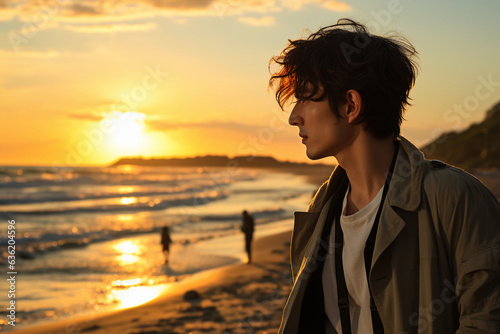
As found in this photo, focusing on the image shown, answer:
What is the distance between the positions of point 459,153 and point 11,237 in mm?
71063

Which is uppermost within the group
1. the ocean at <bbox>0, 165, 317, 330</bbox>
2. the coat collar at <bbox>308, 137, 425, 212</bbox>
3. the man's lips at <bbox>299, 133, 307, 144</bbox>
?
the man's lips at <bbox>299, 133, 307, 144</bbox>

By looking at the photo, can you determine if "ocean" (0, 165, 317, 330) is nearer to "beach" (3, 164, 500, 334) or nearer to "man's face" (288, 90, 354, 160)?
"beach" (3, 164, 500, 334)

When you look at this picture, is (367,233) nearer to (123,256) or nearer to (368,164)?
(368,164)

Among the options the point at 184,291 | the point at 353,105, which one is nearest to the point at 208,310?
the point at 184,291

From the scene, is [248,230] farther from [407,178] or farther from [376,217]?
[407,178]

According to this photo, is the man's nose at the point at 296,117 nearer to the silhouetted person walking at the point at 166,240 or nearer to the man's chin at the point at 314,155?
the man's chin at the point at 314,155

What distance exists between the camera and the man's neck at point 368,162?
2.34 metres

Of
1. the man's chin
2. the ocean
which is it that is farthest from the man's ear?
the ocean

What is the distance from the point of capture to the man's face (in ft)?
7.66

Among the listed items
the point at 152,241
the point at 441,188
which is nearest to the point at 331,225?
the point at 441,188

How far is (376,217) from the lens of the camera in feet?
7.39

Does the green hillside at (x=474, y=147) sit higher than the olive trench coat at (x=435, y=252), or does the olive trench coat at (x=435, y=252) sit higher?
the green hillside at (x=474, y=147)

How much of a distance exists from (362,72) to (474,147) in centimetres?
8573

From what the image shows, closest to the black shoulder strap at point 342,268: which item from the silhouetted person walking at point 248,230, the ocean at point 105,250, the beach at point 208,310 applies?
the beach at point 208,310
